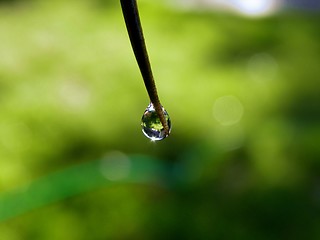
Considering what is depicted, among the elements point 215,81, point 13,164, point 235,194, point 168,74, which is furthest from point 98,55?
point 235,194

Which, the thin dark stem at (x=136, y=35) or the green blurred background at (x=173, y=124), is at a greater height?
the thin dark stem at (x=136, y=35)

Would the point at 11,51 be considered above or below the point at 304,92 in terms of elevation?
above

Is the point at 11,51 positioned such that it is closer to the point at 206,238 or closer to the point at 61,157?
the point at 61,157

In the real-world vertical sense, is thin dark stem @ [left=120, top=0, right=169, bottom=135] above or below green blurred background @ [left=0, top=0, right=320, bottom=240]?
above

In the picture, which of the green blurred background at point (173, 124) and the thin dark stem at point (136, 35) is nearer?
the thin dark stem at point (136, 35)

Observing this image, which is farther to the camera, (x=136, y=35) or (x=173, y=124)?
(x=173, y=124)

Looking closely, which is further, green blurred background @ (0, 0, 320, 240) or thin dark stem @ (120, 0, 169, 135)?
green blurred background @ (0, 0, 320, 240)

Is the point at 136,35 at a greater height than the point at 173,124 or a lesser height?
greater

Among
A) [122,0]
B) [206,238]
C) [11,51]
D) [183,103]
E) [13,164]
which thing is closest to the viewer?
[122,0]
